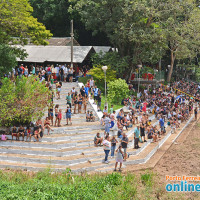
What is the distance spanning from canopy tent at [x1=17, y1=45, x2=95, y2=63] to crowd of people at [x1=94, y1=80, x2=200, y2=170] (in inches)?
255

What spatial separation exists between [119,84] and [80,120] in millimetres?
6458

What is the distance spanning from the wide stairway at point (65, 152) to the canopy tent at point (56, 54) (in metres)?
10.7

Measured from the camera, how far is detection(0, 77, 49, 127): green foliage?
16.7 meters

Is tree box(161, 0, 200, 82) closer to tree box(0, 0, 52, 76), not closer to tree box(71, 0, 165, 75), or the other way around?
tree box(71, 0, 165, 75)

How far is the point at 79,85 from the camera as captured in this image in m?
24.2

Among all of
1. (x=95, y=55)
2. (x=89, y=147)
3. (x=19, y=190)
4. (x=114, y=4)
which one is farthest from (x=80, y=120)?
(x=114, y=4)

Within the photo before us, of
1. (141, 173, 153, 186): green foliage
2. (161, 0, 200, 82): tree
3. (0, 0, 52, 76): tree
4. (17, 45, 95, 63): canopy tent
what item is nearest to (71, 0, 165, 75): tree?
(161, 0, 200, 82): tree

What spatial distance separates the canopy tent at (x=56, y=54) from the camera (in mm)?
27902

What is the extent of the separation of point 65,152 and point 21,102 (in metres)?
3.98

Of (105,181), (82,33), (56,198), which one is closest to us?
(56,198)

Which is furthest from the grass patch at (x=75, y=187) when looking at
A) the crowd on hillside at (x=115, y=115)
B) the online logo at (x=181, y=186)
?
the crowd on hillside at (x=115, y=115)

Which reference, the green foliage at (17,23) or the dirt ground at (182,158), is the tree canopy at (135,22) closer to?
the green foliage at (17,23)

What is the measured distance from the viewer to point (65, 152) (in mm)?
15305

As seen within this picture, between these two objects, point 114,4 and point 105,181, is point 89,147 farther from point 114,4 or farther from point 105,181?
point 114,4
